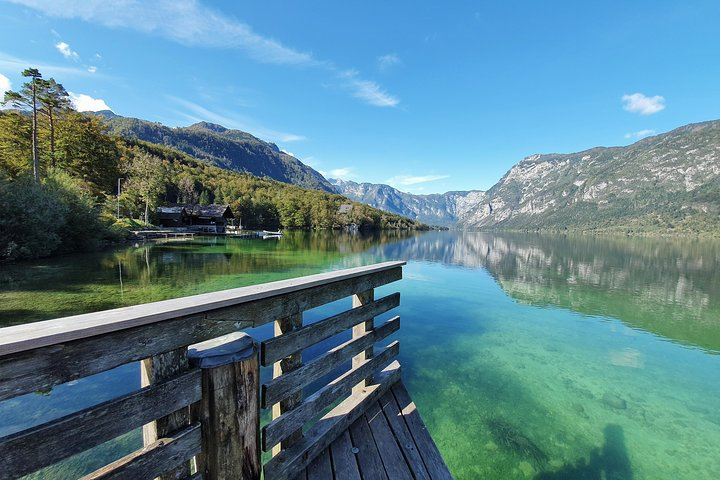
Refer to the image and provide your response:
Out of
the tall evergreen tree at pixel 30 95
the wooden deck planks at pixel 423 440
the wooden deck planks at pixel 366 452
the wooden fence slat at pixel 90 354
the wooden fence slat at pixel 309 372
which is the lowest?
the wooden deck planks at pixel 423 440

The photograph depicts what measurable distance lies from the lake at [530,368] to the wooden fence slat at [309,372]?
136 inches

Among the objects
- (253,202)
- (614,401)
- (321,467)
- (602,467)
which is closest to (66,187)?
(321,467)

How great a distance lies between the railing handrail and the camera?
54.9 inches

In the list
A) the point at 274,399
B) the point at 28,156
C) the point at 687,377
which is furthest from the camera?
the point at 28,156

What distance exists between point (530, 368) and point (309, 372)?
923 cm

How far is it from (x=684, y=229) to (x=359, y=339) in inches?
8900

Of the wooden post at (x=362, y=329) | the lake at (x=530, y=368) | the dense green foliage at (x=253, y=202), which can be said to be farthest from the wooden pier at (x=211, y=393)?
the dense green foliage at (x=253, y=202)

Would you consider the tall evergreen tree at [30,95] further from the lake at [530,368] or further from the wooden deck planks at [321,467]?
the wooden deck planks at [321,467]

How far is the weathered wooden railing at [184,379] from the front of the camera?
1476 mm

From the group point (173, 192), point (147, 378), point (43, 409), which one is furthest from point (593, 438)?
point (173, 192)

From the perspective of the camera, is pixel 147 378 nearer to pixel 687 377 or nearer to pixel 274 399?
pixel 274 399

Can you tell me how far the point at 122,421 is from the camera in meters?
1.74

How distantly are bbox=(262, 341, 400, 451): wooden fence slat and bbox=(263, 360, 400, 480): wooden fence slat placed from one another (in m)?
0.20

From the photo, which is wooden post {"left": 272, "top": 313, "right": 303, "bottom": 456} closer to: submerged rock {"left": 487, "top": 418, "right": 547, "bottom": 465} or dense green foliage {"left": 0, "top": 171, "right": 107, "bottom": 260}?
submerged rock {"left": 487, "top": 418, "right": 547, "bottom": 465}
